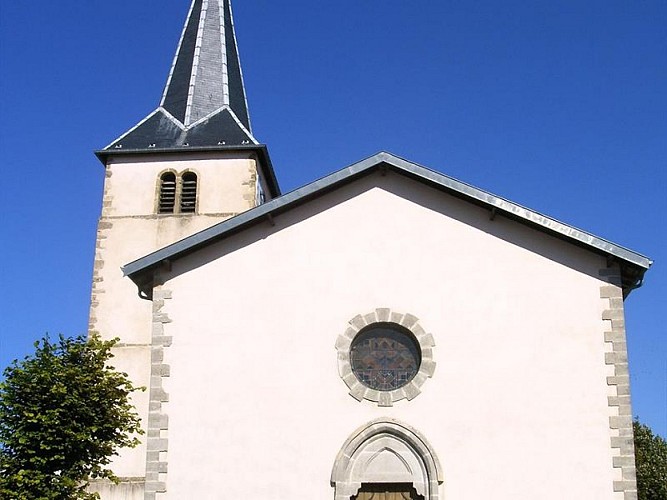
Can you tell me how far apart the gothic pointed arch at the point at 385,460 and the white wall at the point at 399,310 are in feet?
0.51

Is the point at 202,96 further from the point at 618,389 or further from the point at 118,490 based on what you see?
the point at 618,389

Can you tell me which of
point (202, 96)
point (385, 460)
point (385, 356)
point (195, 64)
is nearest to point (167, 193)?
point (202, 96)

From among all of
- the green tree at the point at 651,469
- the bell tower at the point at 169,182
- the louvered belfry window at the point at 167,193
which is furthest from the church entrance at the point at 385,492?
the green tree at the point at 651,469

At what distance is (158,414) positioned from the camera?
12.1 meters

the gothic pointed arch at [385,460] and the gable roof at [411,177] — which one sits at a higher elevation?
the gable roof at [411,177]

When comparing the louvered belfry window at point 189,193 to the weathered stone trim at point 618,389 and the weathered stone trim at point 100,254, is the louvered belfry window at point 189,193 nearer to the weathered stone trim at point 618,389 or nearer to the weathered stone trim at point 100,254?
the weathered stone trim at point 100,254

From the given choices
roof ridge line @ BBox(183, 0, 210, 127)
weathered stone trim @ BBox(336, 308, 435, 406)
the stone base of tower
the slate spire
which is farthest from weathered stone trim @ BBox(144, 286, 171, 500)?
roof ridge line @ BBox(183, 0, 210, 127)

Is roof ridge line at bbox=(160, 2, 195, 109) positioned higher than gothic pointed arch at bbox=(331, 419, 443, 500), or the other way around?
roof ridge line at bbox=(160, 2, 195, 109)

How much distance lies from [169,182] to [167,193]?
0.97ft

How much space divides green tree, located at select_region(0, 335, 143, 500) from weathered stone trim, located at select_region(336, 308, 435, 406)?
11.2 ft

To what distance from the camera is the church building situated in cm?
1165

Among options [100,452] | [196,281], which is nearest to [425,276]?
[196,281]

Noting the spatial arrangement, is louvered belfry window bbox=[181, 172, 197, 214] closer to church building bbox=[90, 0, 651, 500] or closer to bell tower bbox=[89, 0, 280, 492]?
bell tower bbox=[89, 0, 280, 492]

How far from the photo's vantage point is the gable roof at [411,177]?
1209cm
